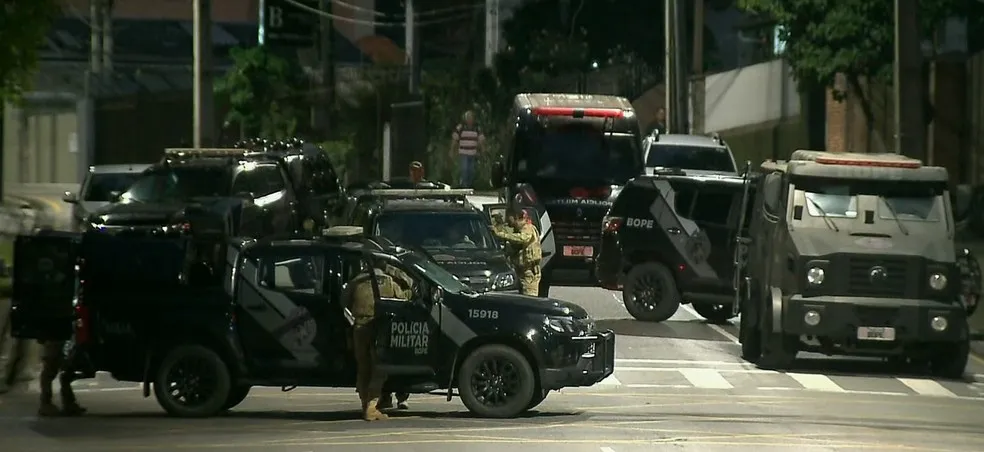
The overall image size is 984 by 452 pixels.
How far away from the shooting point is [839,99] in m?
41.8

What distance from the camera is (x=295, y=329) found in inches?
665

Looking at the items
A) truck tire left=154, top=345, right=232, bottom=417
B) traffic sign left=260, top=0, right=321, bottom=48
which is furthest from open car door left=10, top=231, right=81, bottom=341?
traffic sign left=260, top=0, right=321, bottom=48

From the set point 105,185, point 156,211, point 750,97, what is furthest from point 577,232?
point 750,97

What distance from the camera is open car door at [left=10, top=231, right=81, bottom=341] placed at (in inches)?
685

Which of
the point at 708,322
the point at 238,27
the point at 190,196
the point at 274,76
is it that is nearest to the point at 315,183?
the point at 190,196

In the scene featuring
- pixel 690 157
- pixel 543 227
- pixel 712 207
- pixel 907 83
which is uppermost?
pixel 907 83

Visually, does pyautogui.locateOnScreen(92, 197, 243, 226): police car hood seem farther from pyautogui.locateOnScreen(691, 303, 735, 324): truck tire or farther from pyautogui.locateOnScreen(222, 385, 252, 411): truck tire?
pyautogui.locateOnScreen(222, 385, 252, 411): truck tire

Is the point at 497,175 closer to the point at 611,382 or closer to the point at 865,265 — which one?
the point at 865,265

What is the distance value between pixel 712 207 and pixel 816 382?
5167mm

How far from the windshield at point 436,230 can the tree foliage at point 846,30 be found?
16004mm

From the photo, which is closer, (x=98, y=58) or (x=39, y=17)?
(x=39, y=17)

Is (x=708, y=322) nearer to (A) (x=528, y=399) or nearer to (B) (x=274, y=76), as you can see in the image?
(A) (x=528, y=399)

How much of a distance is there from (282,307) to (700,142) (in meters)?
19.7

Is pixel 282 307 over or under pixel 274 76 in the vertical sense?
under
